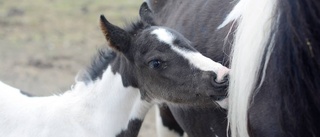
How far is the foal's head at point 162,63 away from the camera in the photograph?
10.8 ft

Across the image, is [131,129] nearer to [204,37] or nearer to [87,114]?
[87,114]

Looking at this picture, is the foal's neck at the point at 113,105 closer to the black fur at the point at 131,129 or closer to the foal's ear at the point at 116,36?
the black fur at the point at 131,129

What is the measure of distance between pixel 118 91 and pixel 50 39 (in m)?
5.70

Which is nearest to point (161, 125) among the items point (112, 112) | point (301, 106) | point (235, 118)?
point (112, 112)

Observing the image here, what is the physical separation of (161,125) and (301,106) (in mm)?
2280

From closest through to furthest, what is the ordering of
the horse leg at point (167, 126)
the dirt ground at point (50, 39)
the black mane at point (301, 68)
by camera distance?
the black mane at point (301, 68) → the horse leg at point (167, 126) → the dirt ground at point (50, 39)

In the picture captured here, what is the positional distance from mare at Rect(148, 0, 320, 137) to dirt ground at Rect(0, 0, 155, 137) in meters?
3.58

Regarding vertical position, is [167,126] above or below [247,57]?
below

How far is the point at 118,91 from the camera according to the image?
11.7 ft

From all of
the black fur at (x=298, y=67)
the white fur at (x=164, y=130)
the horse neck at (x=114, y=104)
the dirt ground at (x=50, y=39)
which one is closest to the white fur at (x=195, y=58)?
the horse neck at (x=114, y=104)

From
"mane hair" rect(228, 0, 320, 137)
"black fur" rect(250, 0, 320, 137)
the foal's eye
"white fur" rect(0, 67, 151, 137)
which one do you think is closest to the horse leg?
"white fur" rect(0, 67, 151, 137)

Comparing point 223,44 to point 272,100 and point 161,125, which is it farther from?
point 161,125

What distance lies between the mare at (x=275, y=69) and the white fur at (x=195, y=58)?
8 cm

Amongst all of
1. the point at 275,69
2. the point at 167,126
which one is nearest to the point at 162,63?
the point at 275,69
